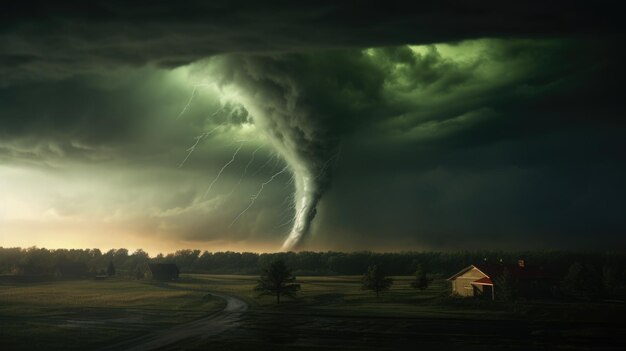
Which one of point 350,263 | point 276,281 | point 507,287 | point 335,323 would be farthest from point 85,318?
point 350,263

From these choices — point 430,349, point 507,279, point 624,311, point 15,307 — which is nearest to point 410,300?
point 507,279

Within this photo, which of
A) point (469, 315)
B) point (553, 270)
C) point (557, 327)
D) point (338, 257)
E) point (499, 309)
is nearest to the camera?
point (557, 327)

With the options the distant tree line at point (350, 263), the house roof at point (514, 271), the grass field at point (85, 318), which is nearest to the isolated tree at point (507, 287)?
the house roof at point (514, 271)

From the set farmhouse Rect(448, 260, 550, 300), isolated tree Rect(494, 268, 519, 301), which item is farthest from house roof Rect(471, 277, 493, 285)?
isolated tree Rect(494, 268, 519, 301)

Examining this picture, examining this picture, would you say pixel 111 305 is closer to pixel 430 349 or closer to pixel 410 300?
pixel 410 300

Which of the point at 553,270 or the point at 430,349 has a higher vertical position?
the point at 553,270

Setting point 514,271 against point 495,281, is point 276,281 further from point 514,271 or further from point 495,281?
point 514,271
